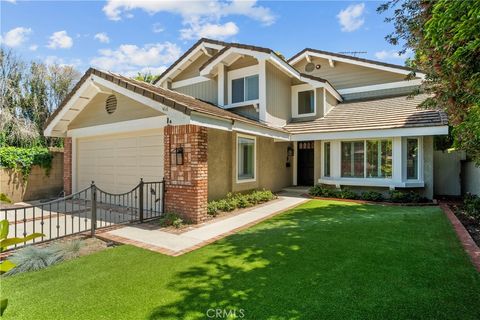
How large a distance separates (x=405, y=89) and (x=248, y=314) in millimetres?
15661

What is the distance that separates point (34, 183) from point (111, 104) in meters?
6.07

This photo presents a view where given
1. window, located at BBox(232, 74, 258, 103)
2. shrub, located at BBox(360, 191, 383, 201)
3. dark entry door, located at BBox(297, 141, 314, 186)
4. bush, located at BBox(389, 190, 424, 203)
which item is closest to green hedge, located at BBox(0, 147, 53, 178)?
window, located at BBox(232, 74, 258, 103)

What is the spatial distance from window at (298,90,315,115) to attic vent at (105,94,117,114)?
9351 mm

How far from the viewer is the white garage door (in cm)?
968

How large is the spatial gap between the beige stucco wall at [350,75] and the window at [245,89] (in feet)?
21.2

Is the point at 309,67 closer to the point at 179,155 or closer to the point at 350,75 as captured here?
the point at 350,75

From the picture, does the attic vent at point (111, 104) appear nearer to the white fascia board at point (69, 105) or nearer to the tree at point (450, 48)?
the white fascia board at point (69, 105)

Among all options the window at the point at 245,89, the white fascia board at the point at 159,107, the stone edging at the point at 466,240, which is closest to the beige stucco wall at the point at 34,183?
the white fascia board at the point at 159,107

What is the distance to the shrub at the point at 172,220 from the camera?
741cm

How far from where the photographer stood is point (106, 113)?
10.7 m

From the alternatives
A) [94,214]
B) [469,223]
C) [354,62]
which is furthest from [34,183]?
[354,62]

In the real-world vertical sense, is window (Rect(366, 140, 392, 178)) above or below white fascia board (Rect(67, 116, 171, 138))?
below

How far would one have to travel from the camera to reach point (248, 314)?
133 inches

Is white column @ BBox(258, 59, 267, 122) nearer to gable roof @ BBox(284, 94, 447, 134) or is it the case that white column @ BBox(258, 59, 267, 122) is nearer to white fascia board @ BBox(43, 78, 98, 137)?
gable roof @ BBox(284, 94, 447, 134)
